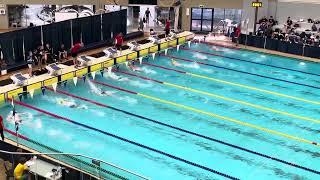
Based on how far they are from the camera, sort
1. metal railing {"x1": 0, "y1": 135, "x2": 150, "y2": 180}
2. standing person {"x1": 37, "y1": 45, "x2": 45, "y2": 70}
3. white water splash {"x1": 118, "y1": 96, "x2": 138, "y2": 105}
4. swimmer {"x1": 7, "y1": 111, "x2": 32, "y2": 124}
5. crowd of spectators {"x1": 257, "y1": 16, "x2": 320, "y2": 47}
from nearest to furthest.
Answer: metal railing {"x1": 0, "y1": 135, "x2": 150, "y2": 180} < swimmer {"x1": 7, "y1": 111, "x2": 32, "y2": 124} < white water splash {"x1": 118, "y1": 96, "x2": 138, "y2": 105} < standing person {"x1": 37, "y1": 45, "x2": 45, "y2": 70} < crowd of spectators {"x1": 257, "y1": 16, "x2": 320, "y2": 47}

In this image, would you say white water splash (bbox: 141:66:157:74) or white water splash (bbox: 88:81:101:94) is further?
white water splash (bbox: 141:66:157:74)

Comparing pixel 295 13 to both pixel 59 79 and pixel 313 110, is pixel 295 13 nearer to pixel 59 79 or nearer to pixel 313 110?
pixel 313 110

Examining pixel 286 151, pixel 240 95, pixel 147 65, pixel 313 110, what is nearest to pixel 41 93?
pixel 147 65

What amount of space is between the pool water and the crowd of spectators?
3881mm

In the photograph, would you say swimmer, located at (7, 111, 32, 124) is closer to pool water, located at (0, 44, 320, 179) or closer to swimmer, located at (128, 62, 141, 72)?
pool water, located at (0, 44, 320, 179)

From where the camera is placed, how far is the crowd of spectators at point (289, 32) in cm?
2523

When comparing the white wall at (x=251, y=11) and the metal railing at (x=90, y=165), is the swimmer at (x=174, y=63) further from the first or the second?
the metal railing at (x=90, y=165)

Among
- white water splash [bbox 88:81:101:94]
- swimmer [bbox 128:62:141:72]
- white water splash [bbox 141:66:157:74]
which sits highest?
swimmer [bbox 128:62:141:72]

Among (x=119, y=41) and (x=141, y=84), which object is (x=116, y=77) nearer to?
(x=141, y=84)

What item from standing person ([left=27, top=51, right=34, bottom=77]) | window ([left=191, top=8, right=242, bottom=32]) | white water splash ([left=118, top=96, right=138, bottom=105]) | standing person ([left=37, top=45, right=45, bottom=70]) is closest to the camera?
white water splash ([left=118, top=96, right=138, bottom=105])

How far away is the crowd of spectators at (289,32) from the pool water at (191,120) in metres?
3.88

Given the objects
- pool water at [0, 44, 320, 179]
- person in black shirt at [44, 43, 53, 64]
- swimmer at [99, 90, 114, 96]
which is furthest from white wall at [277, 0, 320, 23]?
person in black shirt at [44, 43, 53, 64]

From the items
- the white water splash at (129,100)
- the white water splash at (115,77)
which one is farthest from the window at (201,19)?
the white water splash at (129,100)

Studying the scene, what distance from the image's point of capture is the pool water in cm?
1277
